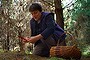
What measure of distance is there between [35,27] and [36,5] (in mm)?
557

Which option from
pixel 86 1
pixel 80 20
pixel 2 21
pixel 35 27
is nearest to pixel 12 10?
pixel 2 21

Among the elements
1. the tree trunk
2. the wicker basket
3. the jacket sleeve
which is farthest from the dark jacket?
the tree trunk

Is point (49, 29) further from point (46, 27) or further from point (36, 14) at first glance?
point (36, 14)

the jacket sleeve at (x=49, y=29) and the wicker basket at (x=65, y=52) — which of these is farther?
the jacket sleeve at (x=49, y=29)

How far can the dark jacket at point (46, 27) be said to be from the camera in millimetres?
5188

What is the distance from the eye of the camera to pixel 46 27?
17.6 feet

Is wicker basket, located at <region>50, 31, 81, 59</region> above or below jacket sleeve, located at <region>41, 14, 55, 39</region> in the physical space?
below

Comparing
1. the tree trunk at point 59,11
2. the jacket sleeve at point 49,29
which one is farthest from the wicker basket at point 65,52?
the tree trunk at point 59,11

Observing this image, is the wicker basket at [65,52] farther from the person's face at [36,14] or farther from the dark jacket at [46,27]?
the person's face at [36,14]

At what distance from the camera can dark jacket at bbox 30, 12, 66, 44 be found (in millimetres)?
5188

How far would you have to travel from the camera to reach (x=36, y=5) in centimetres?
521

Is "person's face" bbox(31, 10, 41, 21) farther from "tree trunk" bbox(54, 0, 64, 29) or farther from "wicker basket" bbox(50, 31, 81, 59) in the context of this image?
"tree trunk" bbox(54, 0, 64, 29)

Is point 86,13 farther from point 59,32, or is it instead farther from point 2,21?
point 2,21

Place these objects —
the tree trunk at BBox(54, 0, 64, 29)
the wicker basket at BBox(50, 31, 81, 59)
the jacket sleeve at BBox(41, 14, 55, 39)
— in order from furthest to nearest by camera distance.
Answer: the tree trunk at BBox(54, 0, 64, 29) → the jacket sleeve at BBox(41, 14, 55, 39) → the wicker basket at BBox(50, 31, 81, 59)
